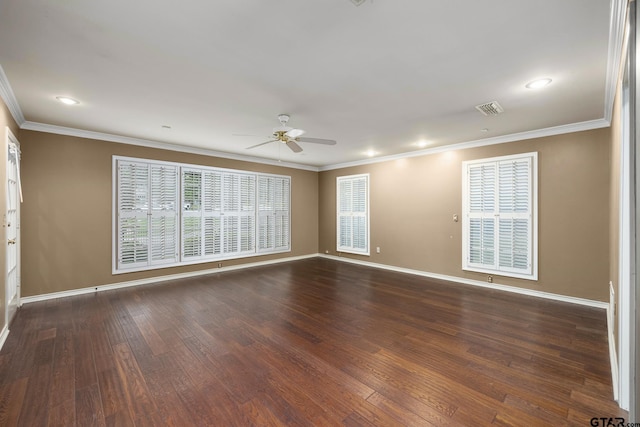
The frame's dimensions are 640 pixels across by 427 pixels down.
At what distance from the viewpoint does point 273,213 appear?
23.5 ft

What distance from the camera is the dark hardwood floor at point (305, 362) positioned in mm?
1887

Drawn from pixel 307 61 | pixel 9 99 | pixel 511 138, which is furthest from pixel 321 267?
pixel 9 99

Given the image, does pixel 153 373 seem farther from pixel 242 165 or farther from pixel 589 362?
pixel 242 165

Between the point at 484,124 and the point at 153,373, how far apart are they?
16.2 feet

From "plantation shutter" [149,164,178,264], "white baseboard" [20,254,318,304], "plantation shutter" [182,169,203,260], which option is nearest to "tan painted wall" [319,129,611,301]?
"white baseboard" [20,254,318,304]

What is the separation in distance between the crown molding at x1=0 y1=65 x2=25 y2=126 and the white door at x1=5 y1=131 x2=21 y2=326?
1.02ft

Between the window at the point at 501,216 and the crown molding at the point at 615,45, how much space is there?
1.64m

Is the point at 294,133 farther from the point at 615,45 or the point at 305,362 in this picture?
the point at 615,45

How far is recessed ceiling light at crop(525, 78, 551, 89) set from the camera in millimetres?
2694

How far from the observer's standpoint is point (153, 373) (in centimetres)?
234

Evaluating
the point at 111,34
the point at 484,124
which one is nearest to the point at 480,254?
the point at 484,124

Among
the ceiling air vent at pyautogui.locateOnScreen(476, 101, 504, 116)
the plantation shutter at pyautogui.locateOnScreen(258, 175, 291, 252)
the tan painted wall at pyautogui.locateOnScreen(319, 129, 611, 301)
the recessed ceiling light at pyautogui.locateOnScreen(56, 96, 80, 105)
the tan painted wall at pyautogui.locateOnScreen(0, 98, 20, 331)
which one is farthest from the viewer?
the plantation shutter at pyautogui.locateOnScreen(258, 175, 291, 252)

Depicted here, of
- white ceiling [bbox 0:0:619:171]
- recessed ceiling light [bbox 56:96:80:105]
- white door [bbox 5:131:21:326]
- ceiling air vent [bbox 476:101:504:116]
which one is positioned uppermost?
recessed ceiling light [bbox 56:96:80:105]

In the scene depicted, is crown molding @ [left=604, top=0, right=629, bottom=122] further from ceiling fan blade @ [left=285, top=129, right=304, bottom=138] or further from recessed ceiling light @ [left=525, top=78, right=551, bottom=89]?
ceiling fan blade @ [left=285, top=129, right=304, bottom=138]
